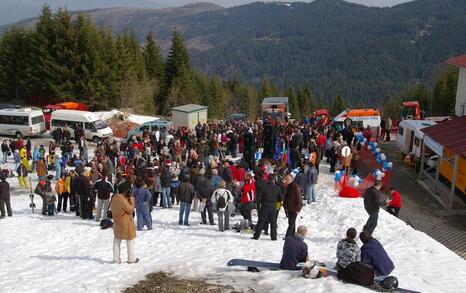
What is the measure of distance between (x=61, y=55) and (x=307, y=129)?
29.5 metres

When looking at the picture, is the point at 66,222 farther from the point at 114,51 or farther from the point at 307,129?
the point at 114,51

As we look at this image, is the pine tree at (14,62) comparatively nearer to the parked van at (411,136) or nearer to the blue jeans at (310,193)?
the parked van at (411,136)

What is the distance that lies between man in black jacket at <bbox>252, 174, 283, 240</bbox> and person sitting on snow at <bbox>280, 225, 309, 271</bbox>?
2.46m

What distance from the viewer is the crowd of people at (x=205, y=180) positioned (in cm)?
1249

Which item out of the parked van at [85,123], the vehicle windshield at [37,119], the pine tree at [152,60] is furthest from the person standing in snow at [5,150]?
the pine tree at [152,60]

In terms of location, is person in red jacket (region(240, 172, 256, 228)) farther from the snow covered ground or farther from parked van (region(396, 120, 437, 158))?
parked van (region(396, 120, 437, 158))

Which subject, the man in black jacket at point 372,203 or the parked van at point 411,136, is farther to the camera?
the parked van at point 411,136

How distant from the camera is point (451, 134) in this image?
66.0 ft

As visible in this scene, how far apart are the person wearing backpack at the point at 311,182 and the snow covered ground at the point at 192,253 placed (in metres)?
0.35

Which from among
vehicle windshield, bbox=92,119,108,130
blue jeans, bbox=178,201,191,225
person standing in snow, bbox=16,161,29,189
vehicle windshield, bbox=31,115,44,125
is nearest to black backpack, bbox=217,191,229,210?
blue jeans, bbox=178,201,191,225

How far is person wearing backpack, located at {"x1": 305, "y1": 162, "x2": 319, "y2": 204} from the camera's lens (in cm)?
1667

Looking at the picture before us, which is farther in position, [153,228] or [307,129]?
[307,129]

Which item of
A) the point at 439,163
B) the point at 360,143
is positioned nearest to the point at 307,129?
the point at 360,143

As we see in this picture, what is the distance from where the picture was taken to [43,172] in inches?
754
